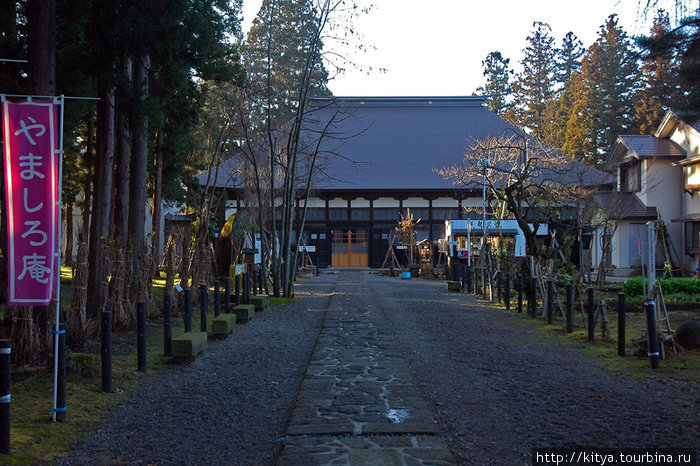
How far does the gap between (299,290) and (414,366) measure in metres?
11.5

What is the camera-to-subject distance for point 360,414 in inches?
189

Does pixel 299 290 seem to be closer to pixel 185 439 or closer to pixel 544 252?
pixel 544 252

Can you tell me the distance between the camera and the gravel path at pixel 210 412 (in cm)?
410

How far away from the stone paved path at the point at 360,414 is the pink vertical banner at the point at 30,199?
250 centimetres

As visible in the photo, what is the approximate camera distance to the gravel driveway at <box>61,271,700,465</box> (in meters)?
4.14

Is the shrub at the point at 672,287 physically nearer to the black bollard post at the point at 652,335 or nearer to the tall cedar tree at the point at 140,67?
the black bollard post at the point at 652,335

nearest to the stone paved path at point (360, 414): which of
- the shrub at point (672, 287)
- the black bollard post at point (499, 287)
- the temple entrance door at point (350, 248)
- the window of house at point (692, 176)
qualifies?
the black bollard post at point (499, 287)

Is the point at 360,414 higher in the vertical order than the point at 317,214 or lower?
lower

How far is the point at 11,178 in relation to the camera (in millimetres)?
4938

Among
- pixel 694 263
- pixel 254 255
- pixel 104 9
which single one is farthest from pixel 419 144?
pixel 104 9

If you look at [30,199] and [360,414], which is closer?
[360,414]

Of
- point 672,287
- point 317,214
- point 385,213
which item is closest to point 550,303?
point 672,287

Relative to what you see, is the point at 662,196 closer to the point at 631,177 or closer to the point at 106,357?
the point at 631,177

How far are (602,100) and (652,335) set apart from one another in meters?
33.4
